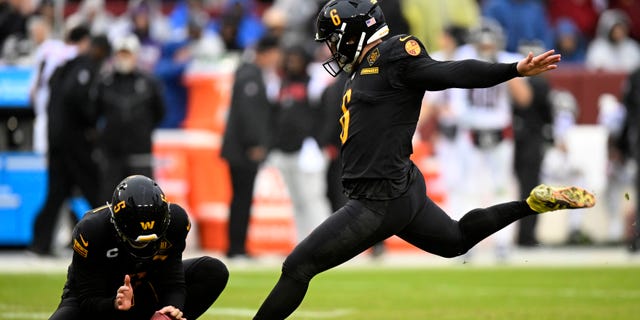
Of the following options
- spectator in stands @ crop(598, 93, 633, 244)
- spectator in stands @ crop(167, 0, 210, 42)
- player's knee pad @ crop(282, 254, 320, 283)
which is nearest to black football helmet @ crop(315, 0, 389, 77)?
player's knee pad @ crop(282, 254, 320, 283)

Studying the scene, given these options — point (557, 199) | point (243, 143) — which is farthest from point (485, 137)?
point (557, 199)

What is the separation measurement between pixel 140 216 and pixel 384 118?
1.42m

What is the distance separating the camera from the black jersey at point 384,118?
6.95 meters

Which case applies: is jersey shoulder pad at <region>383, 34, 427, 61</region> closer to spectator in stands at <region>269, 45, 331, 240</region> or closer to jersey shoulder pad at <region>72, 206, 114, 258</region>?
jersey shoulder pad at <region>72, 206, 114, 258</region>

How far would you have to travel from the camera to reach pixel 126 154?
13.6 m

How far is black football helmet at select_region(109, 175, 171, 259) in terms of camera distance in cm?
660

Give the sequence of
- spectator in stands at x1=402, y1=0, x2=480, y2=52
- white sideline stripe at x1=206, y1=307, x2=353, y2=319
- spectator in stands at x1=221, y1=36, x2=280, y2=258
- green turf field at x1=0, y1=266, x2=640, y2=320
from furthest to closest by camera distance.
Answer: spectator in stands at x1=402, y1=0, x2=480, y2=52, spectator in stands at x1=221, y1=36, x2=280, y2=258, green turf field at x1=0, y1=266, x2=640, y2=320, white sideline stripe at x1=206, y1=307, x2=353, y2=319

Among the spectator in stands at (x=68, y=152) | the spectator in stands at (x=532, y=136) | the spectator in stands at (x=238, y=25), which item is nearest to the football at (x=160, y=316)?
the spectator in stands at (x=68, y=152)

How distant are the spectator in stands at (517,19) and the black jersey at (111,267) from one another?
11622mm

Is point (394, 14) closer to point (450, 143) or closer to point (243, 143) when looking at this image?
point (450, 143)

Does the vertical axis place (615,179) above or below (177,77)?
below

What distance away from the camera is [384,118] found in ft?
23.0

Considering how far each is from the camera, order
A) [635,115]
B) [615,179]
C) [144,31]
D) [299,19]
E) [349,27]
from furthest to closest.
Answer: [299,19] → [144,31] → [615,179] → [635,115] → [349,27]

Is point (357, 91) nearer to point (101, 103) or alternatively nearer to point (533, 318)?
point (533, 318)
